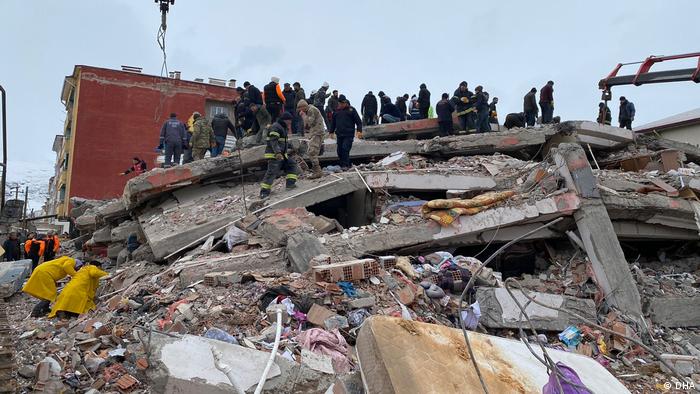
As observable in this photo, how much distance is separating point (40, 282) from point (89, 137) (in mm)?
18655

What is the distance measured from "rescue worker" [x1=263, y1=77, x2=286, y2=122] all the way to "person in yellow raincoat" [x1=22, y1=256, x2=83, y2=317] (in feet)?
15.6

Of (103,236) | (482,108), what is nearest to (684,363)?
(482,108)

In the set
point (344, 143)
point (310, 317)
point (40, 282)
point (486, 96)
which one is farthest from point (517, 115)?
point (40, 282)

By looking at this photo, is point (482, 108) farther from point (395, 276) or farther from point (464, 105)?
point (395, 276)

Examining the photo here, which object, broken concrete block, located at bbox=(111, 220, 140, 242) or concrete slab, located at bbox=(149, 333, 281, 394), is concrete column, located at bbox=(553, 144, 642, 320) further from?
broken concrete block, located at bbox=(111, 220, 140, 242)

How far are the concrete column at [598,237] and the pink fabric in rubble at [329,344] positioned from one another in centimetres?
425

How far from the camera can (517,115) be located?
13875mm

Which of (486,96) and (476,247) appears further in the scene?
(486,96)

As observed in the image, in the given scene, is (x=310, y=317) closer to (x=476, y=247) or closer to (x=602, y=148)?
(x=476, y=247)

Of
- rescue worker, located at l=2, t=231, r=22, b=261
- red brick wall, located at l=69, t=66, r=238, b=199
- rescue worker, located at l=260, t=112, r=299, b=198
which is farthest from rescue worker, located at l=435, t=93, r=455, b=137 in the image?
red brick wall, located at l=69, t=66, r=238, b=199

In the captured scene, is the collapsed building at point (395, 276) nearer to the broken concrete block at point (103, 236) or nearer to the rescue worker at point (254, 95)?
the broken concrete block at point (103, 236)

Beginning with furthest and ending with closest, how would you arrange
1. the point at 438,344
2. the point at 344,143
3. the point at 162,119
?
1. the point at 162,119
2. the point at 344,143
3. the point at 438,344

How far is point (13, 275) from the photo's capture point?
10.6 metres

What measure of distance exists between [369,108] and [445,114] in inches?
112
